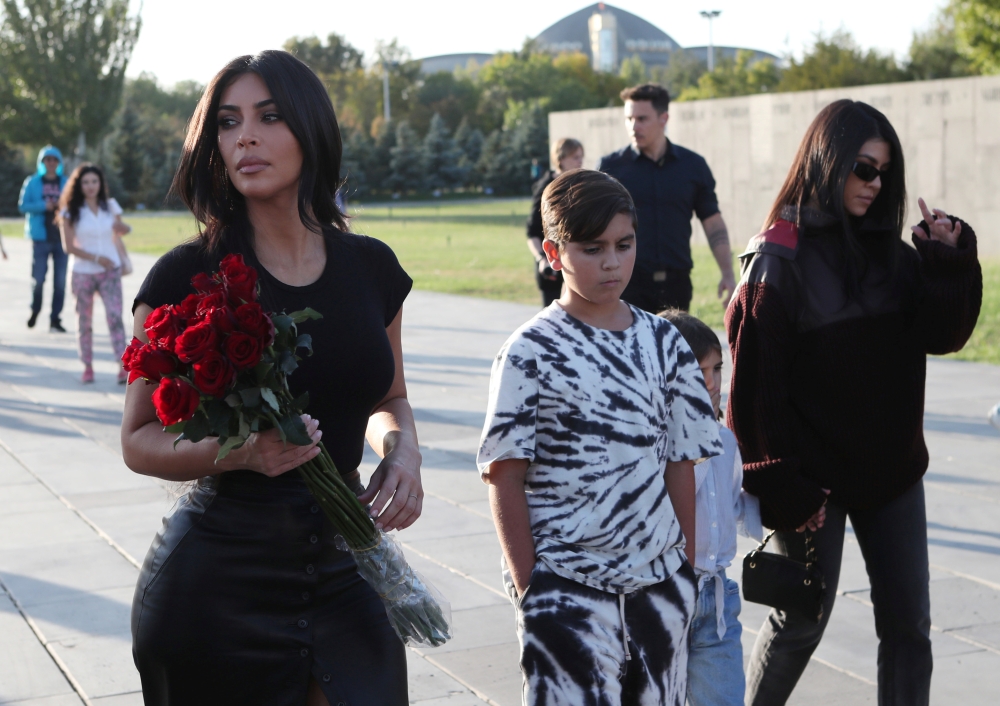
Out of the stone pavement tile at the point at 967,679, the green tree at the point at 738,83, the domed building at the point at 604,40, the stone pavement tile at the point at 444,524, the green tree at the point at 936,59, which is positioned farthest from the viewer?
the domed building at the point at 604,40

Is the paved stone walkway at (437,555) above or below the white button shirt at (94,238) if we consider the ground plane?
below

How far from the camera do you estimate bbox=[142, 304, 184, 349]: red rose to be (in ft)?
7.00

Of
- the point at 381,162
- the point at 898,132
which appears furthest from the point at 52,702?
the point at 381,162

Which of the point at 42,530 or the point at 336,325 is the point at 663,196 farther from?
the point at 336,325

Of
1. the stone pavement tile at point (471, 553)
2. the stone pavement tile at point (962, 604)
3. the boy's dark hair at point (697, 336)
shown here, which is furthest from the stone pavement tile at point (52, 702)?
the stone pavement tile at point (962, 604)

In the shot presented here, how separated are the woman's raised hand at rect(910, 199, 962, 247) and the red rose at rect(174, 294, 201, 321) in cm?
217

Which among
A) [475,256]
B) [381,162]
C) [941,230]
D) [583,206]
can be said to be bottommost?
[475,256]

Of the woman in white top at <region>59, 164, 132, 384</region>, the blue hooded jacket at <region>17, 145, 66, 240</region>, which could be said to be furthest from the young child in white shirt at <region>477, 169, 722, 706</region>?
the blue hooded jacket at <region>17, 145, 66, 240</region>

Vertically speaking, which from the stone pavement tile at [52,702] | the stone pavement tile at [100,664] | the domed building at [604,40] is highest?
the domed building at [604,40]

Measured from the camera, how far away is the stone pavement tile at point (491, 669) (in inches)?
163

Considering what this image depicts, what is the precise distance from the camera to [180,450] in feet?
7.46

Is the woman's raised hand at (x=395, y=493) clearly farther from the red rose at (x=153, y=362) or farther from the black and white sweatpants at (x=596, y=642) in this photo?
the red rose at (x=153, y=362)

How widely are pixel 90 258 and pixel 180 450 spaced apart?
9.29m

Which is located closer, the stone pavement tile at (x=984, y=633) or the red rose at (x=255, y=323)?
the red rose at (x=255, y=323)
